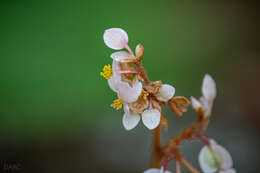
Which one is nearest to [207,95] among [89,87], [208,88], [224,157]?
[208,88]

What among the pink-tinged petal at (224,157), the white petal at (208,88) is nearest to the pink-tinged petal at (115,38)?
the white petal at (208,88)

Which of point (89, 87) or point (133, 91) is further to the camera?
point (89, 87)

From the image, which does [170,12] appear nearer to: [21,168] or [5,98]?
[5,98]

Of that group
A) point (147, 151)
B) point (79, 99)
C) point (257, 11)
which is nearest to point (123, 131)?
point (147, 151)

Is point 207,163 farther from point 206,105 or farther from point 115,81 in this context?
point 115,81

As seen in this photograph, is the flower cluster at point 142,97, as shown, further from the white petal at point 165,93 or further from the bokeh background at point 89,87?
the bokeh background at point 89,87

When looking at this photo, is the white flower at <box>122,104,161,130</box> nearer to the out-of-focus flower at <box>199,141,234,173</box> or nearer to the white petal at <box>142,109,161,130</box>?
the white petal at <box>142,109,161,130</box>

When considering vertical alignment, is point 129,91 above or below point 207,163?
above
